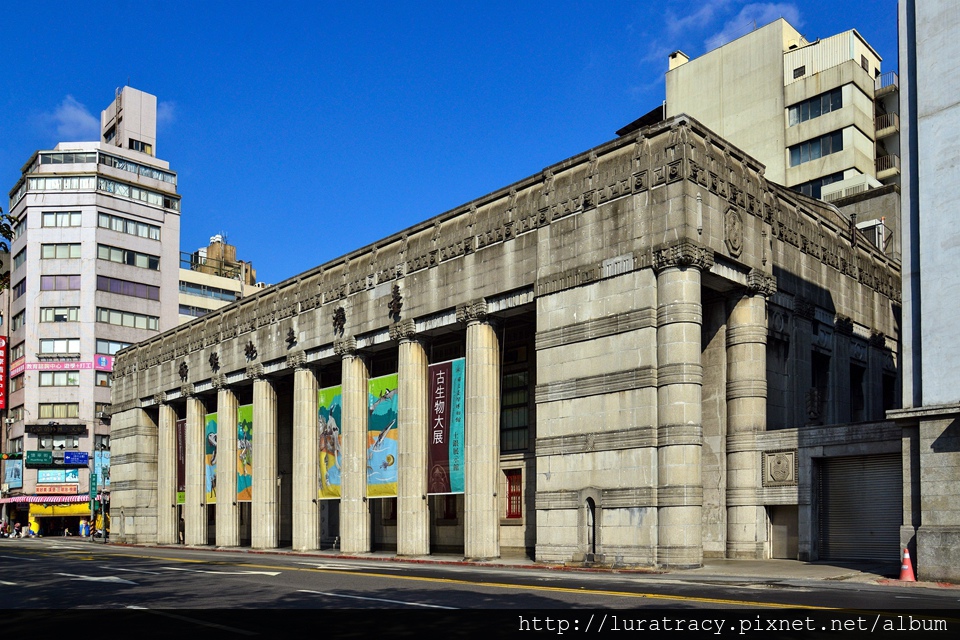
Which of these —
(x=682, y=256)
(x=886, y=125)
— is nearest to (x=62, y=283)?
(x=886, y=125)

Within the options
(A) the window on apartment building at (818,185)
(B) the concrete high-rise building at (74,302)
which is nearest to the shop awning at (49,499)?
(B) the concrete high-rise building at (74,302)

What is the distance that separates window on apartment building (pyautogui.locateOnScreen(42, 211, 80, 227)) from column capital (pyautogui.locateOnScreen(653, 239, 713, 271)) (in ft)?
278

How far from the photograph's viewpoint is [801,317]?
133 feet

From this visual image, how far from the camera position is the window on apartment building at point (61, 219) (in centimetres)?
10312

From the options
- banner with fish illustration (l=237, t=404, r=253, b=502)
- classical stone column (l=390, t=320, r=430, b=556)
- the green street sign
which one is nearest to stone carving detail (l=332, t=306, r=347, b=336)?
classical stone column (l=390, t=320, r=430, b=556)

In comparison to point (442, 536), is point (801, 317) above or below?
above

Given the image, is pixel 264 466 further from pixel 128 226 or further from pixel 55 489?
pixel 128 226

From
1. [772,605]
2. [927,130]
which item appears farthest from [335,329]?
[772,605]

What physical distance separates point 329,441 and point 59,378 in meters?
61.0

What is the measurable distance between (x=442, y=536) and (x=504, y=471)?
5.85m

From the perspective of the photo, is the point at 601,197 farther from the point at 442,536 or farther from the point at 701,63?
the point at 701,63

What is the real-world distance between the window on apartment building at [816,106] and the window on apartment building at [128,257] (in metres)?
67.9

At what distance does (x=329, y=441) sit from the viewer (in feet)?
167

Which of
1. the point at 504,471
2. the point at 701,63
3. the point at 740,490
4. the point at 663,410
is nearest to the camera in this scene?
the point at 663,410
